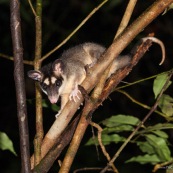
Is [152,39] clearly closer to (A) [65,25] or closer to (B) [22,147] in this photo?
(B) [22,147]

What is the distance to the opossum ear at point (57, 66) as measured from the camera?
3747 mm

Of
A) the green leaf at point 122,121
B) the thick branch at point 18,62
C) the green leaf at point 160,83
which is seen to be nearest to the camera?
the thick branch at point 18,62

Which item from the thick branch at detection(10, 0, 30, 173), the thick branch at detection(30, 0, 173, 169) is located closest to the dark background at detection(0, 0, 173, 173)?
the thick branch at detection(30, 0, 173, 169)

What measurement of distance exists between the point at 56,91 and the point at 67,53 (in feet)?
1.63

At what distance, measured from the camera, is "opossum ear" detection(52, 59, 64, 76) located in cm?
375

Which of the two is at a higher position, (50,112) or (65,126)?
(50,112)

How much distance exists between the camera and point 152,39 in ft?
9.92

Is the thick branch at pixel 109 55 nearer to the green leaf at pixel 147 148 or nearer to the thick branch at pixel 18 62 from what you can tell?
the thick branch at pixel 18 62

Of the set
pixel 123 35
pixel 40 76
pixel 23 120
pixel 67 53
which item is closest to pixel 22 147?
pixel 23 120

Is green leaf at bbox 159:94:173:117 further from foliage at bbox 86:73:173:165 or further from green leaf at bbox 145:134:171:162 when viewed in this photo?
green leaf at bbox 145:134:171:162

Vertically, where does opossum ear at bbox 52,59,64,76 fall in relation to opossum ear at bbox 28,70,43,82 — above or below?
above

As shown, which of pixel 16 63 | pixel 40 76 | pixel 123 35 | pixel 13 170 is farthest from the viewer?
pixel 13 170

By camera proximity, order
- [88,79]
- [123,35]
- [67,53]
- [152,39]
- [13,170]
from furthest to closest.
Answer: [13,170] < [67,53] < [152,39] < [88,79] < [123,35]

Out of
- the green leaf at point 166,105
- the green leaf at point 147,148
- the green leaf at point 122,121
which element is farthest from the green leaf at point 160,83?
the green leaf at point 147,148
